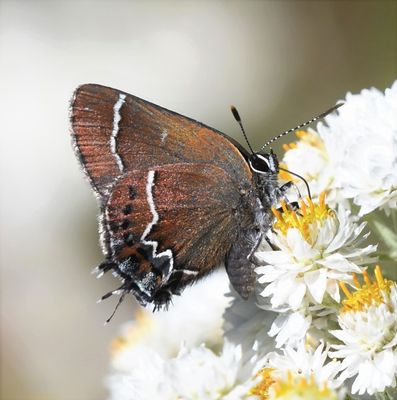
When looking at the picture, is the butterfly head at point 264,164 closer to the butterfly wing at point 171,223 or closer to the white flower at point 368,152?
the butterfly wing at point 171,223

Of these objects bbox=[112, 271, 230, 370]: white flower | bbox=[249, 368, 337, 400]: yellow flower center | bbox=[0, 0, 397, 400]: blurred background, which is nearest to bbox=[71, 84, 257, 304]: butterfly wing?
bbox=[249, 368, 337, 400]: yellow flower center

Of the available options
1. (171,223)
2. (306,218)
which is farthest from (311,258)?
(171,223)

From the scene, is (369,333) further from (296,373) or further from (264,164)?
(264,164)

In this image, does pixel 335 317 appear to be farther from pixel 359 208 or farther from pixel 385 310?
pixel 359 208

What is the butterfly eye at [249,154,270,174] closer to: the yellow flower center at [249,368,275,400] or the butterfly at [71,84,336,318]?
the butterfly at [71,84,336,318]

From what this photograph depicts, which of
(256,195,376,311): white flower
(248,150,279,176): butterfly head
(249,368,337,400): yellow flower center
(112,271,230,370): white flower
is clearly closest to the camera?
(249,368,337,400): yellow flower center

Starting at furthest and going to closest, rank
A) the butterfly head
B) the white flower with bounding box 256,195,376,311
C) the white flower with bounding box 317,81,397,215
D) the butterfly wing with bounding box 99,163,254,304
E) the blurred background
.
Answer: the blurred background
the butterfly head
the butterfly wing with bounding box 99,163,254,304
the white flower with bounding box 317,81,397,215
the white flower with bounding box 256,195,376,311

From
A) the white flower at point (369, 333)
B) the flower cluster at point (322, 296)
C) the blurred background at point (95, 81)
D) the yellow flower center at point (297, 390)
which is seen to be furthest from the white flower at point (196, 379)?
the blurred background at point (95, 81)

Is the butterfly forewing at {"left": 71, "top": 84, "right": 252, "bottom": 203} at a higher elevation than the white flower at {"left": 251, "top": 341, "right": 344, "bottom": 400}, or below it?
higher
